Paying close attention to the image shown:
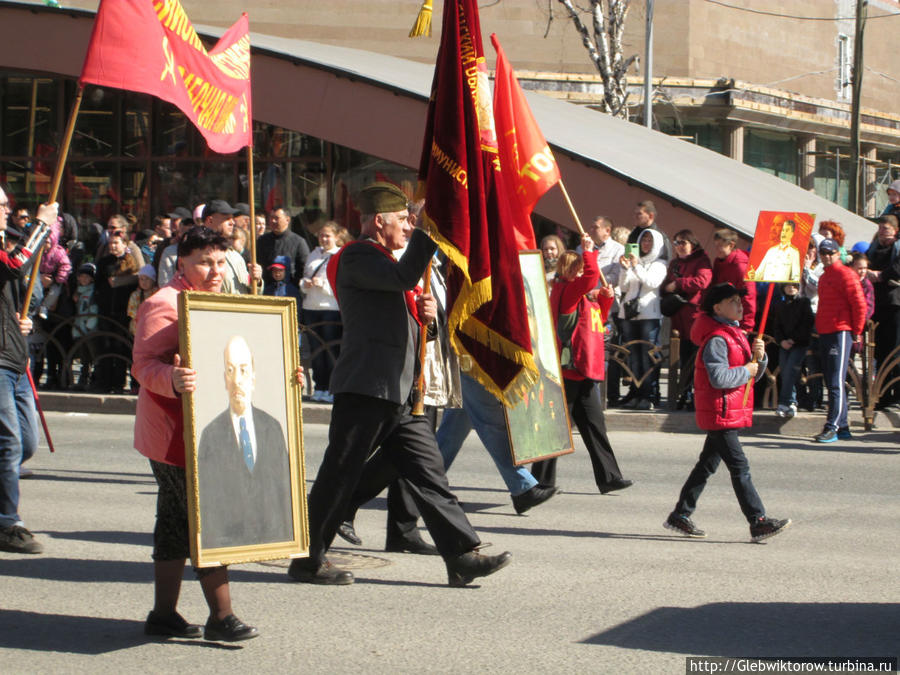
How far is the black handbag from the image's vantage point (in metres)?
13.8

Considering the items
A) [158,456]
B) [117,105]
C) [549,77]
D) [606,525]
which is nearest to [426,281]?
[158,456]

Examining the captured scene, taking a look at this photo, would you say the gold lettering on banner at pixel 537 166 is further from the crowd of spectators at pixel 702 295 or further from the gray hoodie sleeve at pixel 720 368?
the crowd of spectators at pixel 702 295

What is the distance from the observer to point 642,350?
46.6ft

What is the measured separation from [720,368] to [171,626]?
3729 millimetres

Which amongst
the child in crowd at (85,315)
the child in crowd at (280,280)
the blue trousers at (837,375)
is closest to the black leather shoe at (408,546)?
the blue trousers at (837,375)

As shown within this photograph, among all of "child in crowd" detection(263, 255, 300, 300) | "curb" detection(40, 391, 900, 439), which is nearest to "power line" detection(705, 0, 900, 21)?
"child in crowd" detection(263, 255, 300, 300)

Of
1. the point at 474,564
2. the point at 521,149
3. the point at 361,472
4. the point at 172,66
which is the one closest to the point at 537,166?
the point at 521,149

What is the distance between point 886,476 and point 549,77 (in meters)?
27.3

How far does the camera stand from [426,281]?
689 cm

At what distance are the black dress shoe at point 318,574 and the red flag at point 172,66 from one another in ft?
7.79

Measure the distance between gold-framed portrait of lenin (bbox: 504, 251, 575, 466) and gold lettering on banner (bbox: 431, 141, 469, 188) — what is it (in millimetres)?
1903

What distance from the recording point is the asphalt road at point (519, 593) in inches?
214

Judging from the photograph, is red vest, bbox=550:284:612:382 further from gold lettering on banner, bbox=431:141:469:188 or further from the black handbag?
the black handbag

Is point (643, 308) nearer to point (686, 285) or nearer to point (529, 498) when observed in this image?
point (686, 285)
